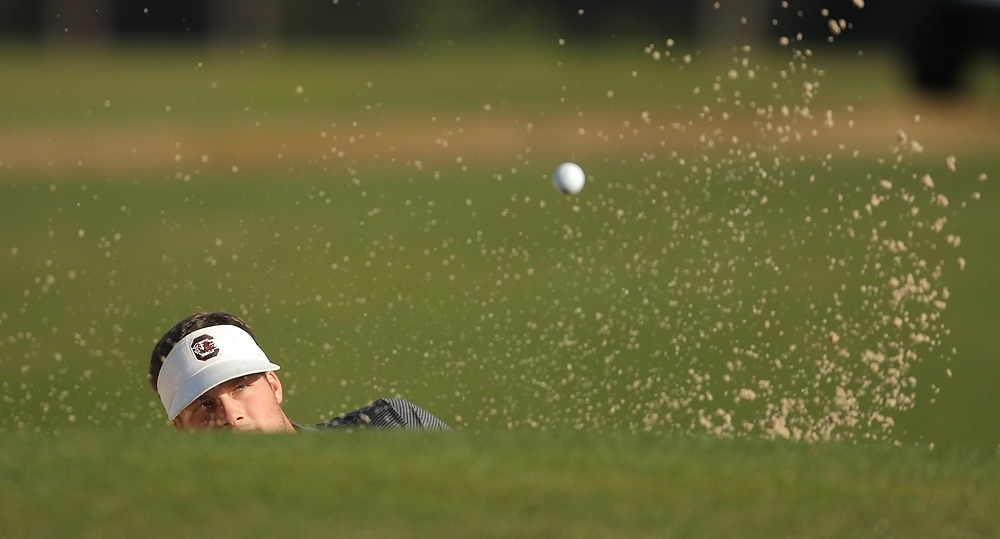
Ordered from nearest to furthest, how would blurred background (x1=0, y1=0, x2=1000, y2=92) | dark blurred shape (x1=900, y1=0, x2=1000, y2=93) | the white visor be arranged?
the white visor < dark blurred shape (x1=900, y1=0, x2=1000, y2=93) < blurred background (x1=0, y1=0, x2=1000, y2=92)

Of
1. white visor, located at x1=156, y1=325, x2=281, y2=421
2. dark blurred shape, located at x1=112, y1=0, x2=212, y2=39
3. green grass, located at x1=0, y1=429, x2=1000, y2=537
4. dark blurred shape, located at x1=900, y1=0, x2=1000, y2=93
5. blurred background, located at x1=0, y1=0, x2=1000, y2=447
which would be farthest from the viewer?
dark blurred shape, located at x1=112, y1=0, x2=212, y2=39

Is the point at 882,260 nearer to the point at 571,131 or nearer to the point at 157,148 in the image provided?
the point at 571,131

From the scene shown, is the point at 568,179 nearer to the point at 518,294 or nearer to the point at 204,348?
the point at 204,348

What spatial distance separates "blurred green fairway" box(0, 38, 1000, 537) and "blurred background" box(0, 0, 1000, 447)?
65mm

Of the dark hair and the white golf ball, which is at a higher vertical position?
the white golf ball

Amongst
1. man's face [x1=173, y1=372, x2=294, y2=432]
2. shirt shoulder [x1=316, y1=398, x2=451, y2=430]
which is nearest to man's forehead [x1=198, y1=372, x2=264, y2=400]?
man's face [x1=173, y1=372, x2=294, y2=432]

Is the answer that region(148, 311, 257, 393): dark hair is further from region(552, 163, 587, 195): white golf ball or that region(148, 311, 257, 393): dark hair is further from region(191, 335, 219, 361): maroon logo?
region(552, 163, 587, 195): white golf ball

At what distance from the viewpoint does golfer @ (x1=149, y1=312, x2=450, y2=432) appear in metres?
5.32

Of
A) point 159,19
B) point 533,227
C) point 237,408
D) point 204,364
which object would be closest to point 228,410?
point 237,408

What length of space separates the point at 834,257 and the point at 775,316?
269 cm

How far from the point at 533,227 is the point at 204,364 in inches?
467

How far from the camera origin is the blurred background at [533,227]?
1020 centimetres

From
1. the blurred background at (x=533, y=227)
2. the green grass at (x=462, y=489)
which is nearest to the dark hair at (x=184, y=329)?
the green grass at (x=462, y=489)

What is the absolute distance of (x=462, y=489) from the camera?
13.9 feet
